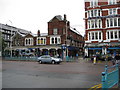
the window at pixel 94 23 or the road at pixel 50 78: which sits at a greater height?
the window at pixel 94 23

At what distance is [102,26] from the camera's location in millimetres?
37188

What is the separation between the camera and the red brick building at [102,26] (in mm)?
35594

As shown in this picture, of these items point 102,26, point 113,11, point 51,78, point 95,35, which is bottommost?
point 51,78

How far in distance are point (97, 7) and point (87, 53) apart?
1145cm

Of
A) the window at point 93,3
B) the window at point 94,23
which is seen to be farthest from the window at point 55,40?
the window at point 93,3

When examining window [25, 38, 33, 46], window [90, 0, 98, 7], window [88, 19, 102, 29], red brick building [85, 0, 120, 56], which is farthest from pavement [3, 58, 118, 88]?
window [25, 38, 33, 46]

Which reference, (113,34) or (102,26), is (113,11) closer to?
(102,26)

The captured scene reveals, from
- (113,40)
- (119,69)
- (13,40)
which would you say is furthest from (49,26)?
(119,69)

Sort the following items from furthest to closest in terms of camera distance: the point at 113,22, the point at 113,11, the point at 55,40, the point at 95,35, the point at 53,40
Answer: the point at 53,40 < the point at 55,40 < the point at 95,35 < the point at 113,11 < the point at 113,22

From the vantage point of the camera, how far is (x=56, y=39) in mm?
44438

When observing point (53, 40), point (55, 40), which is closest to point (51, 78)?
point (55, 40)

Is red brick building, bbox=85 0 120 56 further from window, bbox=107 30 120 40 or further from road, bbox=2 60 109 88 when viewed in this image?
road, bbox=2 60 109 88

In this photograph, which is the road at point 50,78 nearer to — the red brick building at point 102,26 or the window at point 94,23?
the red brick building at point 102,26

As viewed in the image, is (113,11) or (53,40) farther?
(53,40)
